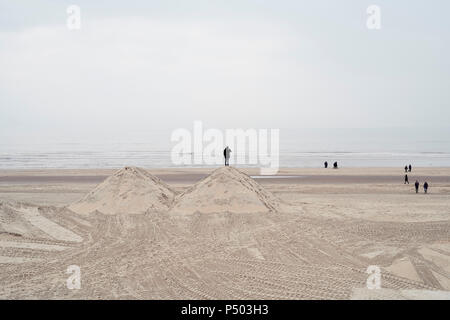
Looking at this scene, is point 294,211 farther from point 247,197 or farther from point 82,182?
point 82,182

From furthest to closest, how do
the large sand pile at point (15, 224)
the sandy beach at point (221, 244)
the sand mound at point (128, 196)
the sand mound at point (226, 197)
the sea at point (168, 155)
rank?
the sea at point (168, 155) → the sand mound at point (128, 196) → the sand mound at point (226, 197) → the large sand pile at point (15, 224) → the sandy beach at point (221, 244)

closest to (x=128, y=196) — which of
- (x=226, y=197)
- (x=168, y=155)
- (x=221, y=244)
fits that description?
(x=226, y=197)

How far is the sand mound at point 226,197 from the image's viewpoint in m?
18.8

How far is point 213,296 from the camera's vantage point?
35.6ft

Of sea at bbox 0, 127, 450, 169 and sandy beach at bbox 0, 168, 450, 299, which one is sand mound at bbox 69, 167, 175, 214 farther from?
sea at bbox 0, 127, 450, 169

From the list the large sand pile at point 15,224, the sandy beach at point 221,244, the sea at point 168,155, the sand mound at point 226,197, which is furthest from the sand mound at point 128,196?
the sea at point 168,155

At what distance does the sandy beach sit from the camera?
450 inches

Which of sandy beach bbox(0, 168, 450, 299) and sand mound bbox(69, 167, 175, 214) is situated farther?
sand mound bbox(69, 167, 175, 214)

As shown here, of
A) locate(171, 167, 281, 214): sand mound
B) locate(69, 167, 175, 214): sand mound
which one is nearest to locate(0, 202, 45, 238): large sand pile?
locate(69, 167, 175, 214): sand mound

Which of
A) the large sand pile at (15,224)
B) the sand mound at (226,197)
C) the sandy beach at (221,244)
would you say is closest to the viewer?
the sandy beach at (221,244)

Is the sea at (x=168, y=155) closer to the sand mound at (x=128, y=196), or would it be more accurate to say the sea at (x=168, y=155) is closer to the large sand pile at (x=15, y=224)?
the sand mound at (x=128, y=196)

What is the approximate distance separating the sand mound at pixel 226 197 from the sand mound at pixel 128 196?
1.11m

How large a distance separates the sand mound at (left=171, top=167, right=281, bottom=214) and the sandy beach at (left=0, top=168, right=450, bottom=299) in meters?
0.06
